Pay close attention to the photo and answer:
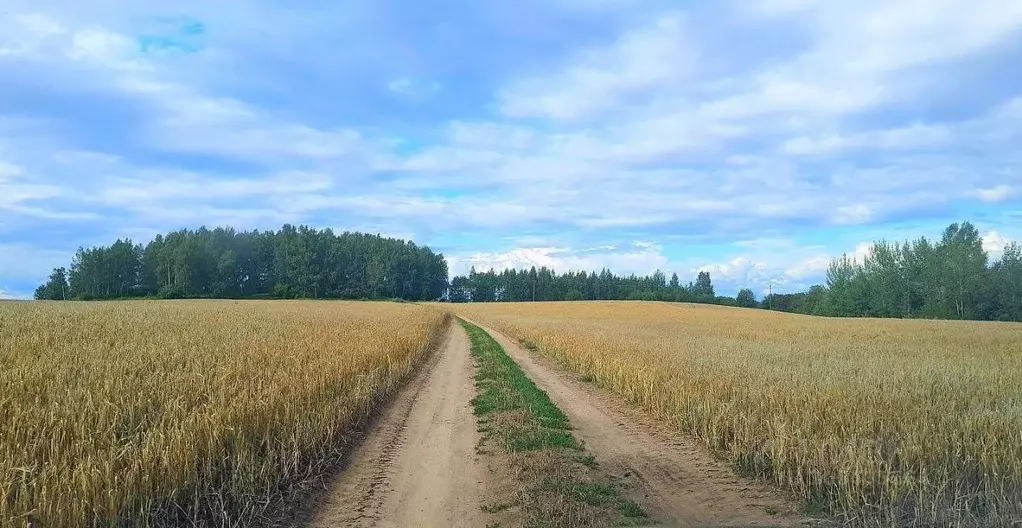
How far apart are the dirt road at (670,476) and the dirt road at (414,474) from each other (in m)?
2.13

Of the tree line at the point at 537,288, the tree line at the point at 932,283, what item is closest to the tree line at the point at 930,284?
the tree line at the point at 932,283

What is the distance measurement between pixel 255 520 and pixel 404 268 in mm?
132086

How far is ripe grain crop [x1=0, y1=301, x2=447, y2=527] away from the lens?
5.47m

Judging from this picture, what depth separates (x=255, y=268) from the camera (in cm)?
12094

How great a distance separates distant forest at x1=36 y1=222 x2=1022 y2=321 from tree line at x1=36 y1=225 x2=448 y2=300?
0.21 metres

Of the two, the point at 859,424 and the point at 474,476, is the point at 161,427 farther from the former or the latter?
the point at 859,424

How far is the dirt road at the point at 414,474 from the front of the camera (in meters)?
6.92

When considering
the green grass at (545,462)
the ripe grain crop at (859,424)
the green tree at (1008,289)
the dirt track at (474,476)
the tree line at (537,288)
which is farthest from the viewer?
the tree line at (537,288)

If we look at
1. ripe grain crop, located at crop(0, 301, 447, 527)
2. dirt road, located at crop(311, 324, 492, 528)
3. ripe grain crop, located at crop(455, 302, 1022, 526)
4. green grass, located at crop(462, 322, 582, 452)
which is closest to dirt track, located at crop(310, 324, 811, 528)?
dirt road, located at crop(311, 324, 492, 528)

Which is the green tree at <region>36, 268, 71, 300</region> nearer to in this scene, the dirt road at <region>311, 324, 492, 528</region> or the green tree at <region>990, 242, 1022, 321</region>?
the dirt road at <region>311, 324, 492, 528</region>

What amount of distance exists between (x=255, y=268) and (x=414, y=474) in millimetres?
123750

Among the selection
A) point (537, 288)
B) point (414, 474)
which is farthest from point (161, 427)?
point (537, 288)

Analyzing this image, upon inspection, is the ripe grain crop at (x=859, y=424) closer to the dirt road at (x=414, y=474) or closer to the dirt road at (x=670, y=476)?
the dirt road at (x=670, y=476)

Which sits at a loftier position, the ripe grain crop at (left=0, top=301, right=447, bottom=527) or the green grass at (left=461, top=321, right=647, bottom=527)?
the ripe grain crop at (left=0, top=301, right=447, bottom=527)
